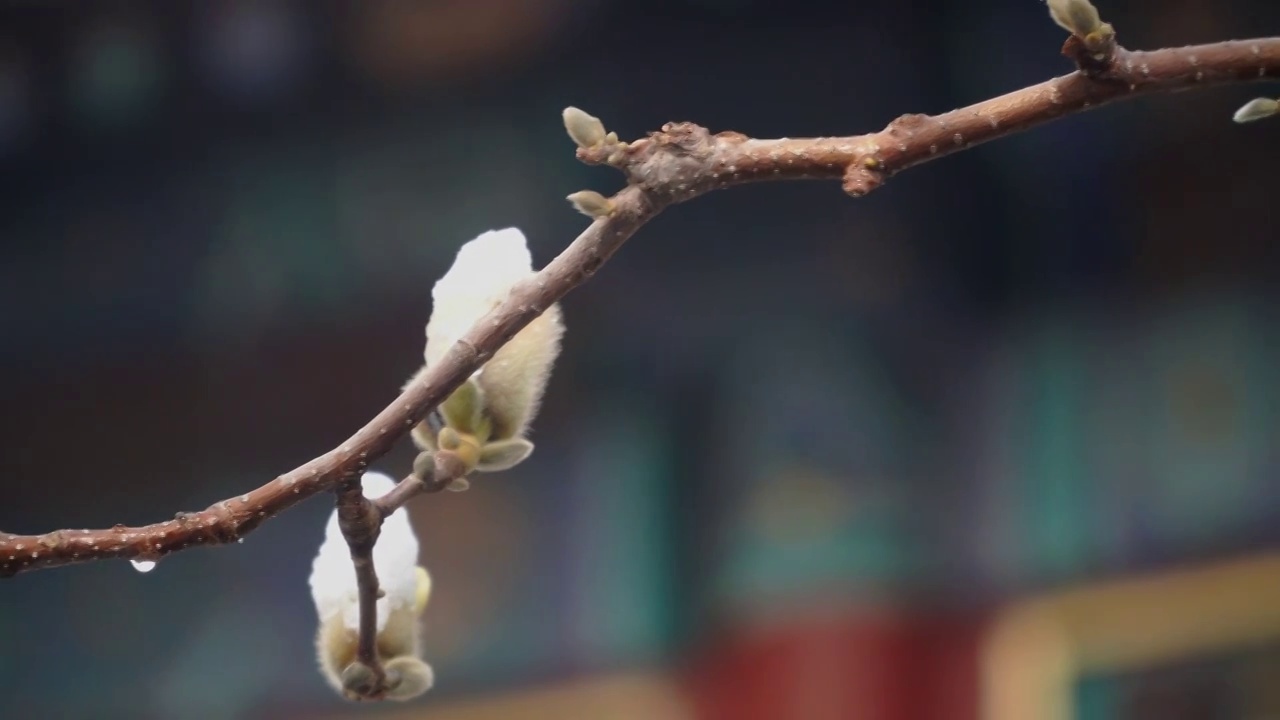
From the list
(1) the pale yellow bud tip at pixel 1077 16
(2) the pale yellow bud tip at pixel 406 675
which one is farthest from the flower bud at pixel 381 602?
(1) the pale yellow bud tip at pixel 1077 16

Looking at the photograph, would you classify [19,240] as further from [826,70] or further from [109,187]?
[826,70]

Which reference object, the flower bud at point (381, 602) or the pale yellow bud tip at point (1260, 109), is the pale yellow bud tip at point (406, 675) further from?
the pale yellow bud tip at point (1260, 109)

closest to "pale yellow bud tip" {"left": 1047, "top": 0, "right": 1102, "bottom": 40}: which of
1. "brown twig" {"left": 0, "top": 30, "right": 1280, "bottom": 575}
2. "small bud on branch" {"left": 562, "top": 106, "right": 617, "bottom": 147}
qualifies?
"brown twig" {"left": 0, "top": 30, "right": 1280, "bottom": 575}

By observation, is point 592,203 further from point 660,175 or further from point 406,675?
point 406,675

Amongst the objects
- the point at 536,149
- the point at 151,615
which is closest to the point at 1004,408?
the point at 536,149

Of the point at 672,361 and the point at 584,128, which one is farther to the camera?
the point at 672,361

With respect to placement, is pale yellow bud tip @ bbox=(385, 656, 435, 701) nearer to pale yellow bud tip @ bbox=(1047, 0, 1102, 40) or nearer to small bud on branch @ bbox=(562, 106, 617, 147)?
small bud on branch @ bbox=(562, 106, 617, 147)

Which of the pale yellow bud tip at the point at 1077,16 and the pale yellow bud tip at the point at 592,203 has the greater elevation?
the pale yellow bud tip at the point at 1077,16

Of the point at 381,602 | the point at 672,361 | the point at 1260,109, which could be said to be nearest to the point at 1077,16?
the point at 1260,109
